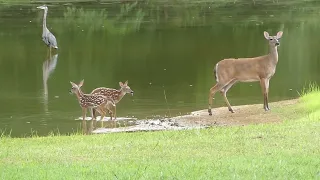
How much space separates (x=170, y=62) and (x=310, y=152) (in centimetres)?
1552

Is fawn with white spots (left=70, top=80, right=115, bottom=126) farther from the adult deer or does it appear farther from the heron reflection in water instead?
the adult deer

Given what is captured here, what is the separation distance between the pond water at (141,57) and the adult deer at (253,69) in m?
1.30

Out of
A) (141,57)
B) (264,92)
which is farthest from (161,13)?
(264,92)

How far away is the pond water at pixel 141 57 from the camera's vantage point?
1791 cm

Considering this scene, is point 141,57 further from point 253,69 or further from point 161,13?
point 161,13

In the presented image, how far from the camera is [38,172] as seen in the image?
8188mm

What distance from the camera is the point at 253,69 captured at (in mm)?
16078

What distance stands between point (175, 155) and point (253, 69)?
7.12 metres

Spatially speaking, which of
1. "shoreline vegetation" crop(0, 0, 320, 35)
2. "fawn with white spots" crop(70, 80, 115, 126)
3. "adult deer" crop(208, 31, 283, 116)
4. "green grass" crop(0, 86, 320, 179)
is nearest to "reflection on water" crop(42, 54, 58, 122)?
"fawn with white spots" crop(70, 80, 115, 126)

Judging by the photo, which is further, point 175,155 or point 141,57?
point 141,57

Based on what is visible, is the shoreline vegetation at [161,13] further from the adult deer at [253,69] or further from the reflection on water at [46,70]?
the adult deer at [253,69]

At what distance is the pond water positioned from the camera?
1791 centimetres

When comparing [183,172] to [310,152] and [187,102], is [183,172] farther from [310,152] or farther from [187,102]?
[187,102]

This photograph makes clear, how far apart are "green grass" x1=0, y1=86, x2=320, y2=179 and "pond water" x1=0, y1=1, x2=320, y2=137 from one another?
405cm
